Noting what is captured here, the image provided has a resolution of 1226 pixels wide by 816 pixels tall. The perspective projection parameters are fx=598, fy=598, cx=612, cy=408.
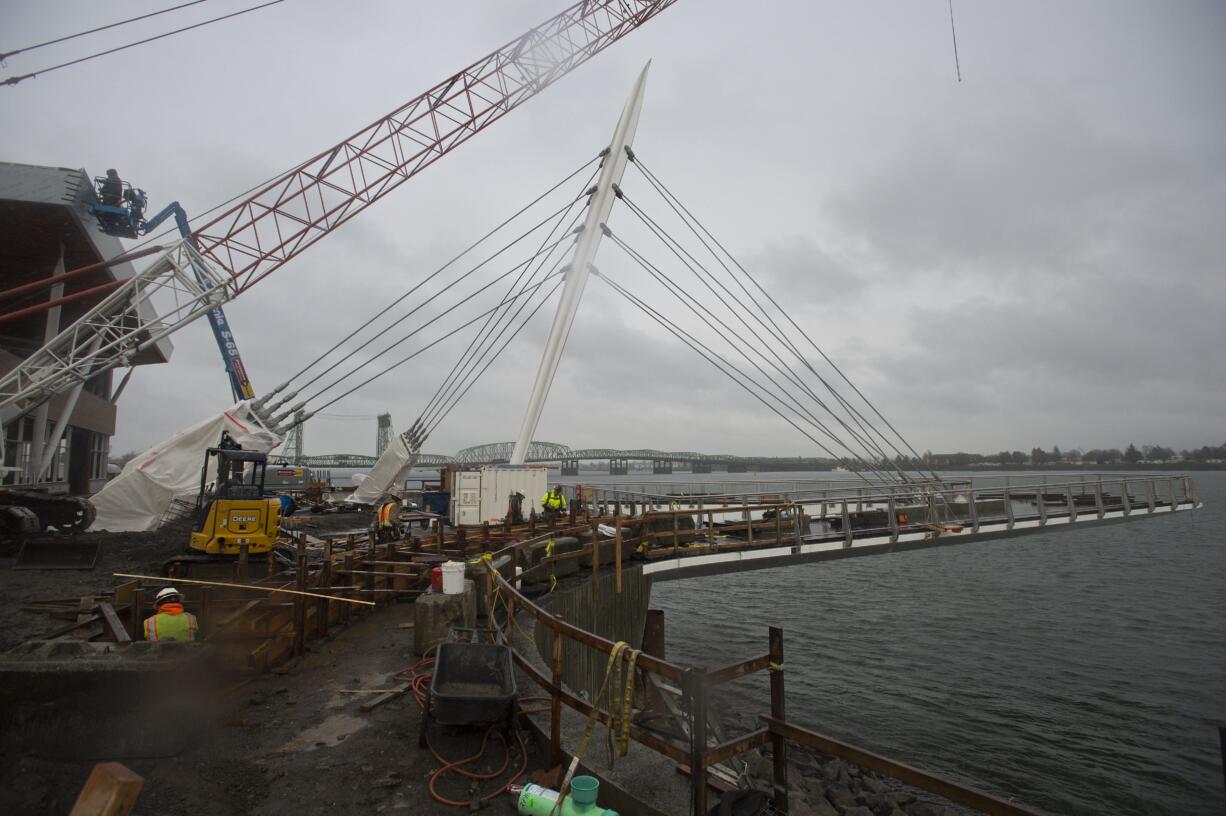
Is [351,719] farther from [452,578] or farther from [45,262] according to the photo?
[45,262]

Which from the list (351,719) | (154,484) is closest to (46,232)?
(154,484)

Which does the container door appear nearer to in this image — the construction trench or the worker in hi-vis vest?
the construction trench

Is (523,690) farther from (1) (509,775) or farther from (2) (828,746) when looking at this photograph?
(2) (828,746)

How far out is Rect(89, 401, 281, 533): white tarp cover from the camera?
Answer: 22.3 meters

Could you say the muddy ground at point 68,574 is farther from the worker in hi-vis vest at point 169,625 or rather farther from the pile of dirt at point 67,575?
the worker in hi-vis vest at point 169,625

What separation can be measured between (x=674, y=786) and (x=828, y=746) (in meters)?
1.55

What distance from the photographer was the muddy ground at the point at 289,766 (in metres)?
5.30

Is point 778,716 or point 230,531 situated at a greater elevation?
point 230,531

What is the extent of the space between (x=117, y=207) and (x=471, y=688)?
35.7m

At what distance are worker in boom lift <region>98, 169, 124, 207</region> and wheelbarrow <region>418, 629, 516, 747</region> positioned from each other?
3552 cm

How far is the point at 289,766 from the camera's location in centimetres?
591

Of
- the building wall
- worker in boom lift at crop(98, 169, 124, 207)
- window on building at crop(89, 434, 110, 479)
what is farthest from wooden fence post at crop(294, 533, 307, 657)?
window on building at crop(89, 434, 110, 479)

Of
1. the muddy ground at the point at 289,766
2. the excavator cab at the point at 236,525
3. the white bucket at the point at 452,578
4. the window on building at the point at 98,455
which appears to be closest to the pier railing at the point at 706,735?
the muddy ground at the point at 289,766

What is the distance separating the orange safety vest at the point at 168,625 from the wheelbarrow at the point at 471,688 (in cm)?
404
